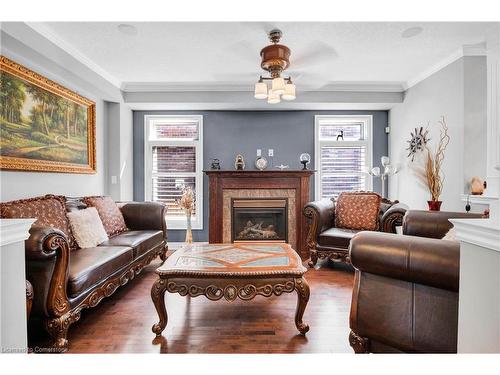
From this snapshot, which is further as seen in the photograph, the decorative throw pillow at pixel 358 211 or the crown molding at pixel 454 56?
the decorative throw pillow at pixel 358 211

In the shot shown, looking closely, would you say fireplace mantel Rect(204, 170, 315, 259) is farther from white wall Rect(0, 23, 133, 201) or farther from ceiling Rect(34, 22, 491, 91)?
white wall Rect(0, 23, 133, 201)

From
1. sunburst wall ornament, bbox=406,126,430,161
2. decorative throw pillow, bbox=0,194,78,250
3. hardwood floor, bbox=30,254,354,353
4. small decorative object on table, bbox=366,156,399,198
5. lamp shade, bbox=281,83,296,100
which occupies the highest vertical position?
lamp shade, bbox=281,83,296,100

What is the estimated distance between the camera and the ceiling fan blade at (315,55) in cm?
293

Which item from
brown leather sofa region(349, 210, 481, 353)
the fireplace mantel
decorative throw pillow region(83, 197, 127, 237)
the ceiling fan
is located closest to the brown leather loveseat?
the fireplace mantel

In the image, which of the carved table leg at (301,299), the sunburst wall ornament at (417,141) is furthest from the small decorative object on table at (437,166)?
the carved table leg at (301,299)

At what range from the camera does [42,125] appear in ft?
9.37

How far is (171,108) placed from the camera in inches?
177

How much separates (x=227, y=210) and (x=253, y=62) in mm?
2122

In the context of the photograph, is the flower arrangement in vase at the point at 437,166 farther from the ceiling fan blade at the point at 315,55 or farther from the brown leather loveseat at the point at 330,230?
the ceiling fan blade at the point at 315,55

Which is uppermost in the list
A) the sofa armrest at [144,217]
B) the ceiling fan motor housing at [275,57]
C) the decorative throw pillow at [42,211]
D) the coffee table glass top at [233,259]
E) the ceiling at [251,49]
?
the ceiling at [251,49]

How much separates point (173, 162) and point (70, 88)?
1.79 metres

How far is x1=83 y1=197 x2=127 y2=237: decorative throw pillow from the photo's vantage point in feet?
10.1

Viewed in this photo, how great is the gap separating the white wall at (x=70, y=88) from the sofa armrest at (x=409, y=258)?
2.97m

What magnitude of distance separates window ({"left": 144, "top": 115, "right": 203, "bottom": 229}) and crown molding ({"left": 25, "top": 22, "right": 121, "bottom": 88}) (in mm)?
947
